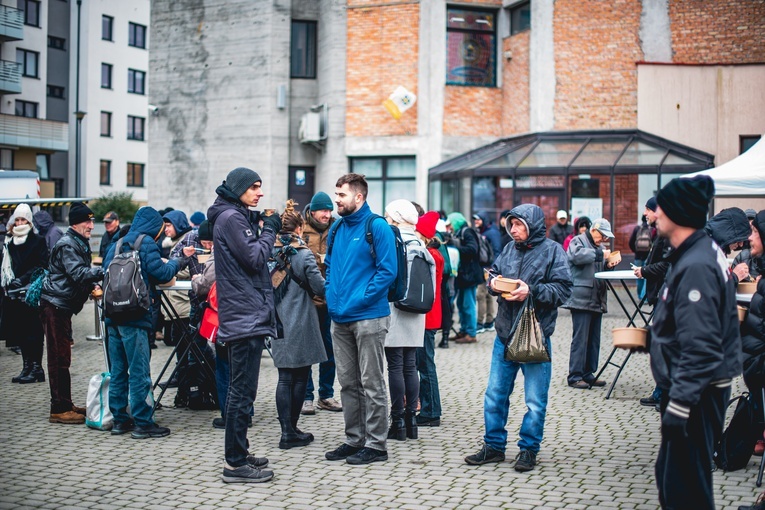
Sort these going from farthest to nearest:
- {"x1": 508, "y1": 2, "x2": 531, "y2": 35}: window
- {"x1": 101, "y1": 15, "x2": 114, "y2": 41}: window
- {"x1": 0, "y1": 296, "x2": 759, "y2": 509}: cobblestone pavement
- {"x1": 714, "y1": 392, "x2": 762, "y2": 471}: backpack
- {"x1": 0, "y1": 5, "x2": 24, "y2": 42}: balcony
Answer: {"x1": 101, "y1": 15, "x2": 114, "y2": 41}: window → {"x1": 0, "y1": 5, "x2": 24, "y2": 42}: balcony → {"x1": 508, "y1": 2, "x2": 531, "y2": 35}: window → {"x1": 714, "y1": 392, "x2": 762, "y2": 471}: backpack → {"x1": 0, "y1": 296, "x2": 759, "y2": 509}: cobblestone pavement

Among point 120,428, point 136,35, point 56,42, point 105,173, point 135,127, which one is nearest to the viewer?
point 120,428

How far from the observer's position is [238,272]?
251 inches

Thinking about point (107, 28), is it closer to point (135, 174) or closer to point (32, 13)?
point (32, 13)

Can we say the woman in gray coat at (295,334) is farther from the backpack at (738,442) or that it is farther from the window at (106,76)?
the window at (106,76)

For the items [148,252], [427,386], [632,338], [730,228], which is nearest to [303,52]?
[148,252]

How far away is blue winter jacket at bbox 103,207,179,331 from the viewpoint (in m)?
7.88

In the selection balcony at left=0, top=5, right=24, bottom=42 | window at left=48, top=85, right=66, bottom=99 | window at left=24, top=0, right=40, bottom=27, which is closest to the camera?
balcony at left=0, top=5, right=24, bottom=42

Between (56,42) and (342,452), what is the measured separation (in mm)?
52469

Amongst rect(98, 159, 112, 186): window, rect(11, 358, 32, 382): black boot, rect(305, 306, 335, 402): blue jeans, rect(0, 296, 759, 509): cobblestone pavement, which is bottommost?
rect(0, 296, 759, 509): cobblestone pavement

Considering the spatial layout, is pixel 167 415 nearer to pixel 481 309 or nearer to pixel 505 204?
pixel 481 309

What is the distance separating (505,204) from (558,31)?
16.9 feet

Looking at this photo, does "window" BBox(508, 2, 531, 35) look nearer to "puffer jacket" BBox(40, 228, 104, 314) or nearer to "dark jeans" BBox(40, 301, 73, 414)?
"puffer jacket" BBox(40, 228, 104, 314)

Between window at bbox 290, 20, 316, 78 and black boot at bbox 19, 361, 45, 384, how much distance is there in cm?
1892

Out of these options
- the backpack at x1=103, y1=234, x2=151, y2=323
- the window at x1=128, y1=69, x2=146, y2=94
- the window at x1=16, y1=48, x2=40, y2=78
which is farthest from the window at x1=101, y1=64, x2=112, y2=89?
the backpack at x1=103, y1=234, x2=151, y2=323
